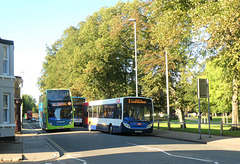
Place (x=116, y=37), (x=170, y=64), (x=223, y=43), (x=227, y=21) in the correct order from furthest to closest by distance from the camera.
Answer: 1. (x=116, y=37)
2. (x=170, y=64)
3. (x=223, y=43)
4. (x=227, y=21)

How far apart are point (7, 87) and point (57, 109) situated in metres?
12.8

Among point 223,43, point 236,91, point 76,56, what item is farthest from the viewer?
point 76,56

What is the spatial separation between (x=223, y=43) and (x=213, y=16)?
2.26 m

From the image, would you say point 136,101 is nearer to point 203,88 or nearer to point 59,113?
point 203,88

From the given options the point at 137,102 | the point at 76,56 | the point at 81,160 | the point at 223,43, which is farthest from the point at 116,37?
the point at 81,160

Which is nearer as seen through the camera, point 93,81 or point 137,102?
point 137,102

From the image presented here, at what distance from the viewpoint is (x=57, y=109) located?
107 feet

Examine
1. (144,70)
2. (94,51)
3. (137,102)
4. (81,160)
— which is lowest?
(81,160)

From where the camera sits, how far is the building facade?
19.8m

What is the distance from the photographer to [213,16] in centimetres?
1941

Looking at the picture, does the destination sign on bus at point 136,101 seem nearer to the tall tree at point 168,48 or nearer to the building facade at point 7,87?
the tall tree at point 168,48

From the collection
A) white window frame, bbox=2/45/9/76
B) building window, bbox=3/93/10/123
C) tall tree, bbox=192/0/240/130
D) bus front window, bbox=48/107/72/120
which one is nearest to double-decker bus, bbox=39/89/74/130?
bus front window, bbox=48/107/72/120

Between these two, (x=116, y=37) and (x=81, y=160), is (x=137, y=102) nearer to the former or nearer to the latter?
(x=81, y=160)

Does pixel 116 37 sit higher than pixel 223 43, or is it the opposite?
pixel 116 37
